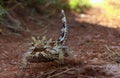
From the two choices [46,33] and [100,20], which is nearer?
[46,33]

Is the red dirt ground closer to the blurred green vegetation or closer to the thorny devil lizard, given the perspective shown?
the thorny devil lizard

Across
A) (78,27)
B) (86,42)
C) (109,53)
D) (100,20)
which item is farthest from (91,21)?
(109,53)

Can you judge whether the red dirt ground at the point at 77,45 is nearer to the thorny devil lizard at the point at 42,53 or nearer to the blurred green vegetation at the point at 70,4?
the thorny devil lizard at the point at 42,53

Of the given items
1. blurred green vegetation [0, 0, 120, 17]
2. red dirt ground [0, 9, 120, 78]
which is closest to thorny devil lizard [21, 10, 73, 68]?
red dirt ground [0, 9, 120, 78]

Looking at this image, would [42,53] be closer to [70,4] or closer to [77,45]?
[77,45]

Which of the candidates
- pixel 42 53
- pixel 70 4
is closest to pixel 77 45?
pixel 42 53

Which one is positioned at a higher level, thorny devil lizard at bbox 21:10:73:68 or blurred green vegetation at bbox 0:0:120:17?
blurred green vegetation at bbox 0:0:120:17

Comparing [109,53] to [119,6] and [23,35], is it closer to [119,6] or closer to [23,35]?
[23,35]

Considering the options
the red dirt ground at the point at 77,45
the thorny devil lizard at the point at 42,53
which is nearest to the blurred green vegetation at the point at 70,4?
the red dirt ground at the point at 77,45
